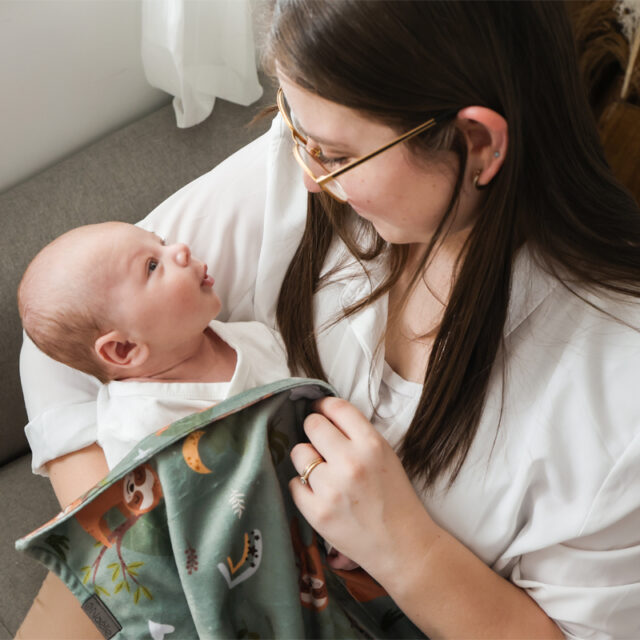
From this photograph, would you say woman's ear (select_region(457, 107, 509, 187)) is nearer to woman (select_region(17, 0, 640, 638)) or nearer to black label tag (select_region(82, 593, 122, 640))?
woman (select_region(17, 0, 640, 638))

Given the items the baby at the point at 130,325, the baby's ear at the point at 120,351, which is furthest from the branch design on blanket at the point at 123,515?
the baby's ear at the point at 120,351

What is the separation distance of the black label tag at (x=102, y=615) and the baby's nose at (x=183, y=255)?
0.54 m

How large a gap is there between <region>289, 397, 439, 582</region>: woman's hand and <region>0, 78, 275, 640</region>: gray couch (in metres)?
0.82

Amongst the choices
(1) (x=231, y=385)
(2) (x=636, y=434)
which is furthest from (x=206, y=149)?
(2) (x=636, y=434)

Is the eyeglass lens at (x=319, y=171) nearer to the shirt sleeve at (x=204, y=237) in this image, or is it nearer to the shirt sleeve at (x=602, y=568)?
the shirt sleeve at (x=204, y=237)

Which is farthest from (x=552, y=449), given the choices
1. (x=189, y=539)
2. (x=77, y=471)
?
(x=77, y=471)

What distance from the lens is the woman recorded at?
2.66 feet

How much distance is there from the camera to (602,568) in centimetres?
101

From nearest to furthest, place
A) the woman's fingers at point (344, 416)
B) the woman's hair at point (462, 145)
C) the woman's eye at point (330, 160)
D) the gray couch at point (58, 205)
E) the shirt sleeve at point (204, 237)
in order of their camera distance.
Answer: the woman's hair at point (462, 145), the woman's eye at point (330, 160), the woman's fingers at point (344, 416), the shirt sleeve at point (204, 237), the gray couch at point (58, 205)

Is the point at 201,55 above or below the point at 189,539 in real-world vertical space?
above

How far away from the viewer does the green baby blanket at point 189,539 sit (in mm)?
1042

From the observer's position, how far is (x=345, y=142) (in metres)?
0.89

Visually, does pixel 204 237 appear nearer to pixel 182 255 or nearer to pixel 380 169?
pixel 182 255

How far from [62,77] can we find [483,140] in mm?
1241
